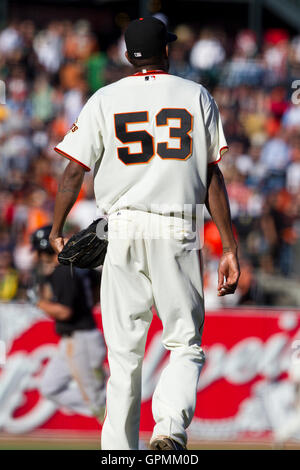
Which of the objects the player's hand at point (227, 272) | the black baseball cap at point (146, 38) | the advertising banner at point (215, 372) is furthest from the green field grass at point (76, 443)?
the black baseball cap at point (146, 38)

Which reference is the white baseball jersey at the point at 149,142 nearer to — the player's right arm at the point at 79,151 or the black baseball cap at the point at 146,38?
the player's right arm at the point at 79,151

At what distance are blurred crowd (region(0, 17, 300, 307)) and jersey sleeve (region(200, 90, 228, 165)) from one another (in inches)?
246

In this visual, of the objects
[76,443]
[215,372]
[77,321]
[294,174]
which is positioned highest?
[294,174]

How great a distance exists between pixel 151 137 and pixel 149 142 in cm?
3

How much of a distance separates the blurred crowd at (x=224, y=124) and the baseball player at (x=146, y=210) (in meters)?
6.28

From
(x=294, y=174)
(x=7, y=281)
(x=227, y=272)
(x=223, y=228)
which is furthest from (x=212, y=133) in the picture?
(x=294, y=174)

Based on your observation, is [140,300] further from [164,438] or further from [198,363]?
[164,438]

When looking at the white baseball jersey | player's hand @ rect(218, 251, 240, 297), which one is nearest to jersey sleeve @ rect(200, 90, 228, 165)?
the white baseball jersey

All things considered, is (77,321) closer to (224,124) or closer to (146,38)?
(146,38)

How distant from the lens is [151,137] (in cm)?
427

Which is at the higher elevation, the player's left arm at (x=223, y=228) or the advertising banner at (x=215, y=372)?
the player's left arm at (x=223, y=228)

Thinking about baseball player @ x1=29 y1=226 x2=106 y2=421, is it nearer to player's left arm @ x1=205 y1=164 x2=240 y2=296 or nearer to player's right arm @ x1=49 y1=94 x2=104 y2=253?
player's right arm @ x1=49 y1=94 x2=104 y2=253

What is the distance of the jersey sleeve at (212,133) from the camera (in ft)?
14.3

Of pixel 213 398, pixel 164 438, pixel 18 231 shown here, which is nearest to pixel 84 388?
pixel 213 398
